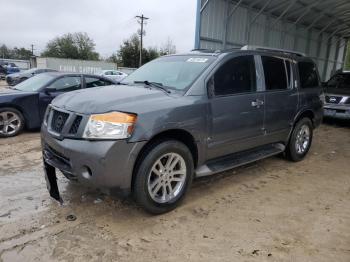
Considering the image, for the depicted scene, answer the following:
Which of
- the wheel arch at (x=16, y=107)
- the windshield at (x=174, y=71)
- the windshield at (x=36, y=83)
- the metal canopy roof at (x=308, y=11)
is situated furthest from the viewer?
the metal canopy roof at (x=308, y=11)

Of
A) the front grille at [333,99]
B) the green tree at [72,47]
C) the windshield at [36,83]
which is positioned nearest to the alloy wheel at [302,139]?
the front grille at [333,99]

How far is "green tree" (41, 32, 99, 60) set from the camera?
216 feet

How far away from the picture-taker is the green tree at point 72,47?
65.8 m

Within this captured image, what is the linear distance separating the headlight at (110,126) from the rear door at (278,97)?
7.99 ft

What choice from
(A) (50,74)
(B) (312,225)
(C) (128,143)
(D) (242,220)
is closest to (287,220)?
(B) (312,225)

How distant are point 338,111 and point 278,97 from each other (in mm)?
5801

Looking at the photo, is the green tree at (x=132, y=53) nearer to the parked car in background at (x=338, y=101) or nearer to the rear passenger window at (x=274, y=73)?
the parked car in background at (x=338, y=101)

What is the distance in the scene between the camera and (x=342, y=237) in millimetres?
3365

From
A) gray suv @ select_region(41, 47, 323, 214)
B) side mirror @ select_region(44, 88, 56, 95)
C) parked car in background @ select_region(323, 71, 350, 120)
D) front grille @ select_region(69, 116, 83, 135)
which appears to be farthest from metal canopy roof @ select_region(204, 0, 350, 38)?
front grille @ select_region(69, 116, 83, 135)

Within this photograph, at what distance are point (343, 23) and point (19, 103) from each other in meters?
20.1

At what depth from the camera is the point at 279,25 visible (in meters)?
16.8

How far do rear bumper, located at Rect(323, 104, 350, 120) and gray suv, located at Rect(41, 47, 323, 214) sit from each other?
5.09 metres

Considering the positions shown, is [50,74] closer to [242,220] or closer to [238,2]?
[242,220]

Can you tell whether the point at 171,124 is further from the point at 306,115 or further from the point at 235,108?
the point at 306,115
